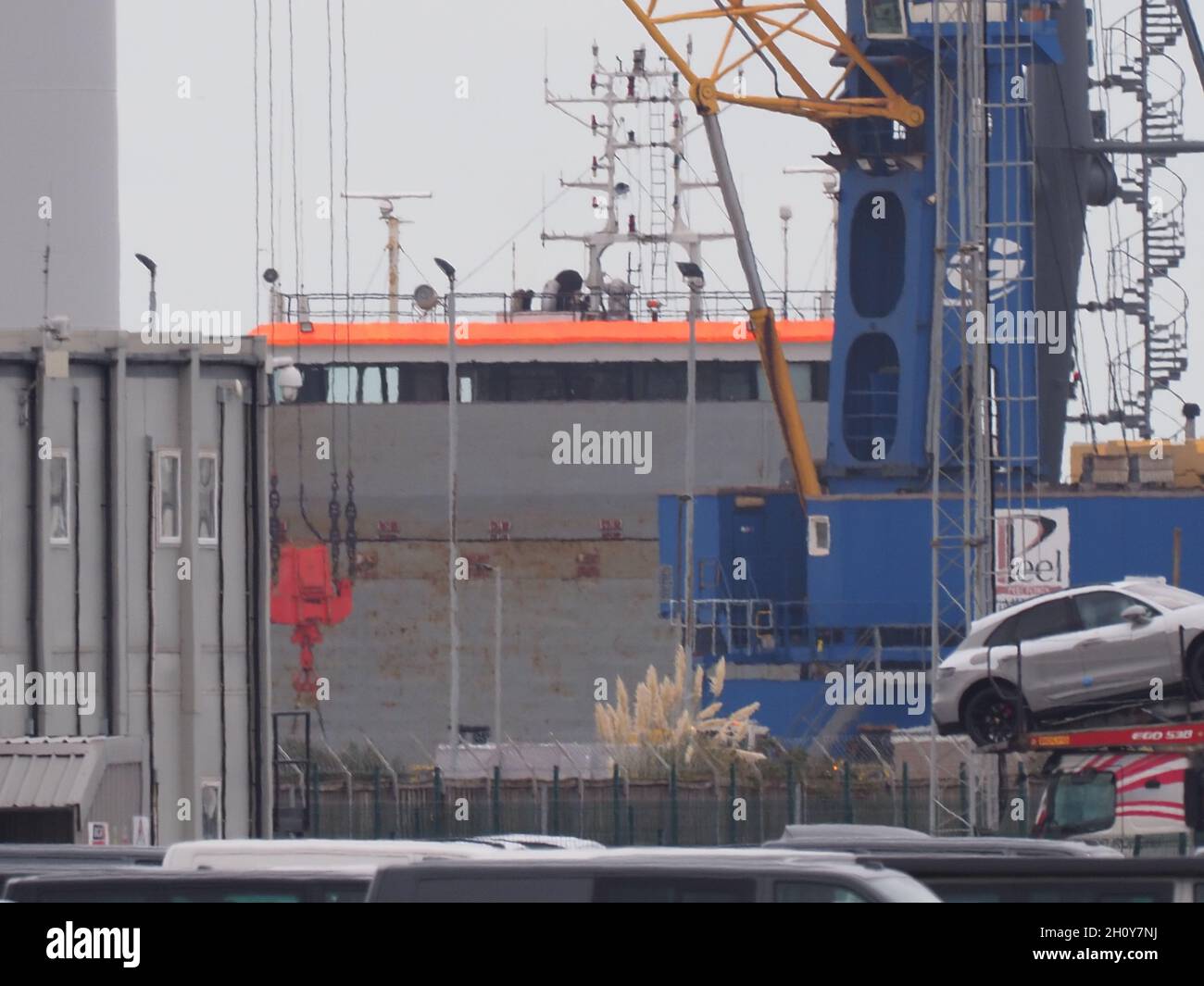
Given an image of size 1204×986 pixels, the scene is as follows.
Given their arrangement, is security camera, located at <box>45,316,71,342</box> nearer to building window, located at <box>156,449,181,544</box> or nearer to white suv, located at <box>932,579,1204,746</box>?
building window, located at <box>156,449,181,544</box>

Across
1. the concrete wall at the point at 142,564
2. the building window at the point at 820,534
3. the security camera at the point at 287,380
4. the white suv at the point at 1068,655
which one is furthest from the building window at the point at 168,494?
the building window at the point at 820,534

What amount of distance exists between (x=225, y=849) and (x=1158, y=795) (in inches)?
537

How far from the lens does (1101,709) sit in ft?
81.3

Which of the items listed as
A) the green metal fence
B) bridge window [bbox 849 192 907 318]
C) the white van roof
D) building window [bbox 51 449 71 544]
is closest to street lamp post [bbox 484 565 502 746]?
bridge window [bbox 849 192 907 318]

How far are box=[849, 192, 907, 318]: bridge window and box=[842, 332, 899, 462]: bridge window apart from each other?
0.51m

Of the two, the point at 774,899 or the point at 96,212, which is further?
the point at 96,212

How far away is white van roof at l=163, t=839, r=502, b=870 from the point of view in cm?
1120

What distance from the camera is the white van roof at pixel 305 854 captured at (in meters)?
11.2

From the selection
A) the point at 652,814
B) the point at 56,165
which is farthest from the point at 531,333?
the point at 652,814

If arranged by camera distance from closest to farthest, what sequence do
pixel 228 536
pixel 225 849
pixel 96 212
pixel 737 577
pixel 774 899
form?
pixel 774 899 < pixel 225 849 < pixel 228 536 < pixel 96 212 < pixel 737 577

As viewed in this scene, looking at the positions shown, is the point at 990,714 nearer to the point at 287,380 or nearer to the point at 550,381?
the point at 287,380

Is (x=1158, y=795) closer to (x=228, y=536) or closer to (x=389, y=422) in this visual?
(x=228, y=536)

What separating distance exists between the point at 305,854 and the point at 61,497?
35.1 ft
